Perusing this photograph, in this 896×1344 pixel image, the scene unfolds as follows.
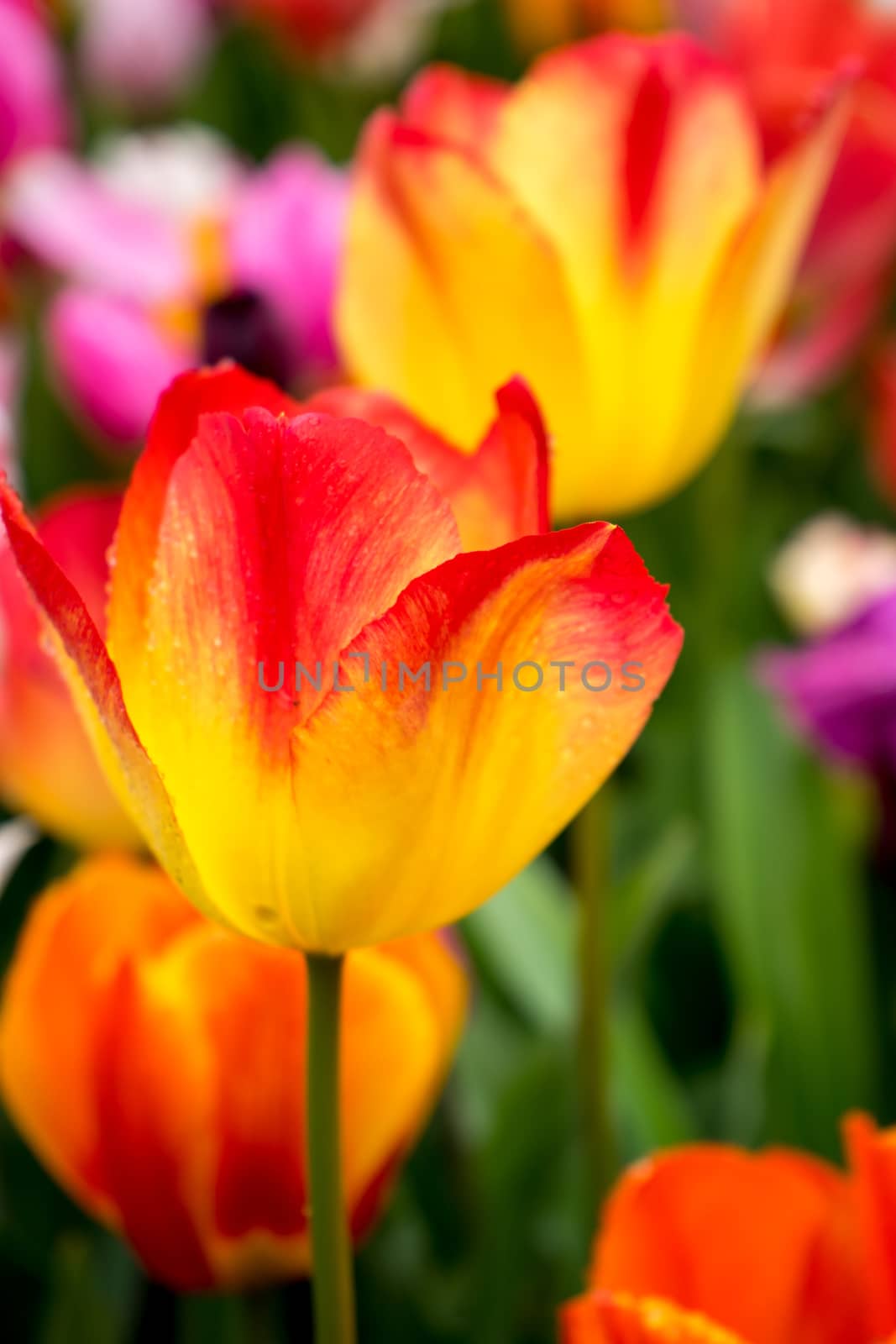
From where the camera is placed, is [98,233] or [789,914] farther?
[98,233]

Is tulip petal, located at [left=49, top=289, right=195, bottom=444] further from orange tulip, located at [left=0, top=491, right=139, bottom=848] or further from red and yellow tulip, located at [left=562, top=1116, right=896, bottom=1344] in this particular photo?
red and yellow tulip, located at [left=562, top=1116, right=896, bottom=1344]

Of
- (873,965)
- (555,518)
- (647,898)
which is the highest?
(555,518)

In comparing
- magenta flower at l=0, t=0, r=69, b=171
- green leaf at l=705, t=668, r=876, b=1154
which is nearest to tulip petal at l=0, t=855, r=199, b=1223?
green leaf at l=705, t=668, r=876, b=1154

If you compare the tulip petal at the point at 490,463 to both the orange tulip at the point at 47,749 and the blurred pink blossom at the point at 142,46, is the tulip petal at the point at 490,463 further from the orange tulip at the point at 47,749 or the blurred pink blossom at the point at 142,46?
the blurred pink blossom at the point at 142,46

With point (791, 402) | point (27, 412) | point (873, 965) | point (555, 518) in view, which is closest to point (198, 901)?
point (555, 518)

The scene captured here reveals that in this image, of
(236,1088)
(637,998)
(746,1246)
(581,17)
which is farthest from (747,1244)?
(581,17)

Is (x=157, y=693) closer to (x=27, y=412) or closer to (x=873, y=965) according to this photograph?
(x=873, y=965)

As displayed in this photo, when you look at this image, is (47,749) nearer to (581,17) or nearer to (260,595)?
(260,595)

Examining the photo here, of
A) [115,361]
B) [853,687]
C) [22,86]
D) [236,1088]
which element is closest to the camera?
[236,1088]
